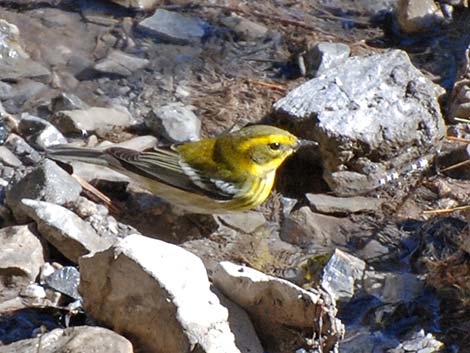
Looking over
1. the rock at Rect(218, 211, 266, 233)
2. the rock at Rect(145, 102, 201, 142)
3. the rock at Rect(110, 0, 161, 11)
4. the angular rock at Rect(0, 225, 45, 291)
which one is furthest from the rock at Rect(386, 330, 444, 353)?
the rock at Rect(110, 0, 161, 11)

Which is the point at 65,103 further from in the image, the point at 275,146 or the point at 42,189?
the point at 275,146

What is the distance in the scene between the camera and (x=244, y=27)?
31.2ft

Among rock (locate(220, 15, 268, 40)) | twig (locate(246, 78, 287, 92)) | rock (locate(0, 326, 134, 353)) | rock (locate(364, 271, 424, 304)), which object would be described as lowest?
twig (locate(246, 78, 287, 92))

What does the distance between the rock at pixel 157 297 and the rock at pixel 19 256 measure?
65cm

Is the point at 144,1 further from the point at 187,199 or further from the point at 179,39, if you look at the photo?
the point at 187,199

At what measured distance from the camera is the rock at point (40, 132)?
7.91 meters

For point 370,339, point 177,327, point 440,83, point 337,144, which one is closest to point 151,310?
point 177,327

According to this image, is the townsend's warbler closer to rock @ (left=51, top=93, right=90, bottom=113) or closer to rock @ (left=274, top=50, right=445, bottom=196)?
rock @ (left=274, top=50, right=445, bottom=196)

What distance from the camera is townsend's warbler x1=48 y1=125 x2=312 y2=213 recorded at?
24.9 ft

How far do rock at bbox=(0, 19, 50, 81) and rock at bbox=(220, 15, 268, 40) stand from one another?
1.57 metres

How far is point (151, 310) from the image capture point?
5.89m

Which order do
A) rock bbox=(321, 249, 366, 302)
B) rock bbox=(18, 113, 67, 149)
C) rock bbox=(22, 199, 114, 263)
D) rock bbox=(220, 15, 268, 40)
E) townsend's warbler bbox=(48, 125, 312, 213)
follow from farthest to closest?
1. rock bbox=(220, 15, 268, 40)
2. rock bbox=(18, 113, 67, 149)
3. townsend's warbler bbox=(48, 125, 312, 213)
4. rock bbox=(321, 249, 366, 302)
5. rock bbox=(22, 199, 114, 263)

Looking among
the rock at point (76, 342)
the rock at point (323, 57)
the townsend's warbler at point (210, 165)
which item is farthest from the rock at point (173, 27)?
the rock at point (76, 342)

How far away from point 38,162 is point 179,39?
79.9 inches
